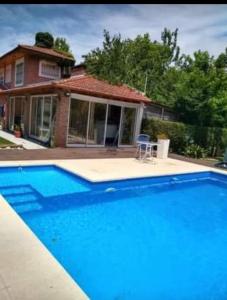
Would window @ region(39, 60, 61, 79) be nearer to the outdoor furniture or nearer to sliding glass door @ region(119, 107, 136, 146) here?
sliding glass door @ region(119, 107, 136, 146)

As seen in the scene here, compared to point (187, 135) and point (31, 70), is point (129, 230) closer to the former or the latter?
point (187, 135)

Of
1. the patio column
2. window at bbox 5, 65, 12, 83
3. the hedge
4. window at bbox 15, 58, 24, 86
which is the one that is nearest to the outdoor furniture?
the hedge

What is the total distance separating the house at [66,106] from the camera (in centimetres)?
1552

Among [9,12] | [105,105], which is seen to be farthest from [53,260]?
[105,105]

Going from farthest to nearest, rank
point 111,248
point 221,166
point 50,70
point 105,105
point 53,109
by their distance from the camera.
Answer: point 50,70 < point 105,105 < point 53,109 < point 221,166 < point 111,248

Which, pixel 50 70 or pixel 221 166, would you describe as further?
pixel 50 70

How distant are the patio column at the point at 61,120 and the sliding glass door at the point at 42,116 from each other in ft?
2.97

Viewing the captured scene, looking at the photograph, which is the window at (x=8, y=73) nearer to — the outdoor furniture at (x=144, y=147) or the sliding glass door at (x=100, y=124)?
the sliding glass door at (x=100, y=124)

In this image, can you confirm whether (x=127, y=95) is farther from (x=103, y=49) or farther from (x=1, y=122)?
(x=1, y=122)

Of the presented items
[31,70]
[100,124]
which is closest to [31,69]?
[31,70]

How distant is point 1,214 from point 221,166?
38.4 ft

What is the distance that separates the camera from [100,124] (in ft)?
57.0

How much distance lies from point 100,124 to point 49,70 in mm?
8035

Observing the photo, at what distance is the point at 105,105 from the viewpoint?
1730cm
